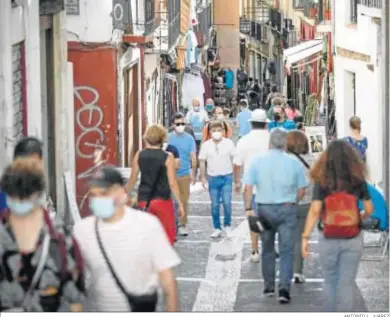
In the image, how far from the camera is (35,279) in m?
7.40

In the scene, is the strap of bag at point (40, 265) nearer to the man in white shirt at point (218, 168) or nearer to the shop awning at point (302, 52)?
the man in white shirt at point (218, 168)

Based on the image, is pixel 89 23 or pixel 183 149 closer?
pixel 183 149

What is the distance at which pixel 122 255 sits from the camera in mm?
7715

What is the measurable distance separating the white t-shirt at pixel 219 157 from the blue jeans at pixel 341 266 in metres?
6.30

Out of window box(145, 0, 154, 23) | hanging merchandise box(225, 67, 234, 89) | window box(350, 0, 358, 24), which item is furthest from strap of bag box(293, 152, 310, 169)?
hanging merchandise box(225, 67, 234, 89)

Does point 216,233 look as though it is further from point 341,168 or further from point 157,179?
Answer: point 341,168

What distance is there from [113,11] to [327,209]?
36.6ft

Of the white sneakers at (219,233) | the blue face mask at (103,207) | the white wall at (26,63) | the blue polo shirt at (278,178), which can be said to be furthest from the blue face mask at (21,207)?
the white sneakers at (219,233)

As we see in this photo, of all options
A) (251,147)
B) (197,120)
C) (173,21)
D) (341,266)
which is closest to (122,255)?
(341,266)

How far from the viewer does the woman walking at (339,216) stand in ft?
34.0

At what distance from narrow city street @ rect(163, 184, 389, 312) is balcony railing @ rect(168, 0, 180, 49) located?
49.7ft

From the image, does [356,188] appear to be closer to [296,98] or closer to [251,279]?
[251,279]

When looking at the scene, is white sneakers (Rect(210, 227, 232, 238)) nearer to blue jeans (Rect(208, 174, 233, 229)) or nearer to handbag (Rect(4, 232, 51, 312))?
blue jeans (Rect(208, 174, 233, 229))

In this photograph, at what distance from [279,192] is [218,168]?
4.66 meters
